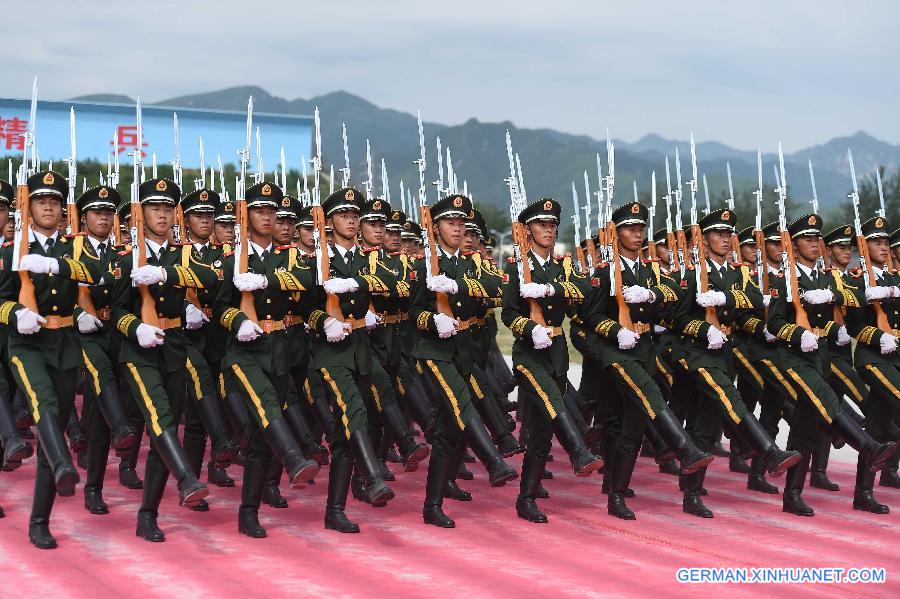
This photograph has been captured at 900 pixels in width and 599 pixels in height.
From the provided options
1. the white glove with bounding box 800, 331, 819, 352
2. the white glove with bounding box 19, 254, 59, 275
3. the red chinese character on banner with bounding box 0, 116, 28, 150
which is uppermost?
the red chinese character on banner with bounding box 0, 116, 28, 150

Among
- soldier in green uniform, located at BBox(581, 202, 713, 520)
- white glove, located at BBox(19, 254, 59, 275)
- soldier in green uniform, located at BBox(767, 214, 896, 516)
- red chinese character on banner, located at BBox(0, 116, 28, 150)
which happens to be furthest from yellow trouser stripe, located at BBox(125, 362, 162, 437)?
red chinese character on banner, located at BBox(0, 116, 28, 150)

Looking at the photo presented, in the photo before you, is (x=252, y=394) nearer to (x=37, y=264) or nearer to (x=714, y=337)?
(x=37, y=264)

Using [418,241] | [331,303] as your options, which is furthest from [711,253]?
[418,241]

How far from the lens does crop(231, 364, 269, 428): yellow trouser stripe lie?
7191 mm

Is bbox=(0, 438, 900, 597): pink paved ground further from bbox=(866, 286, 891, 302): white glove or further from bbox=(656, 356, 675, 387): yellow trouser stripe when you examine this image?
bbox=(866, 286, 891, 302): white glove

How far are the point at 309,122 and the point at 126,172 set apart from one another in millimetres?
8898

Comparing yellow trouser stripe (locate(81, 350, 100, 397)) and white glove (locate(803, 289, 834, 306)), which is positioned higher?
white glove (locate(803, 289, 834, 306))

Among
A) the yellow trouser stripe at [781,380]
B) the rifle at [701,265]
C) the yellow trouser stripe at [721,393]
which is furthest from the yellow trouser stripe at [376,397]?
the yellow trouser stripe at [781,380]

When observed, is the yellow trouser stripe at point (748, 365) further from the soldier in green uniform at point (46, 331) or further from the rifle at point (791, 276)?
the soldier in green uniform at point (46, 331)

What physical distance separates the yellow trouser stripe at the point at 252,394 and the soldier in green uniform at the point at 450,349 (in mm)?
1212

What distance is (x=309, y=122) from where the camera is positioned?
4281 cm

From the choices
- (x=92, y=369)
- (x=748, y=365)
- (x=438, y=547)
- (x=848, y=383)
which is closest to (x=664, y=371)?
(x=748, y=365)

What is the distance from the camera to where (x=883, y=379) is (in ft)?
29.8

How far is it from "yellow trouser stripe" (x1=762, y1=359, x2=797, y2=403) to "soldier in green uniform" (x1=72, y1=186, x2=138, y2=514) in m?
4.62
